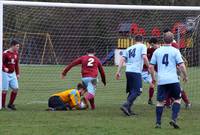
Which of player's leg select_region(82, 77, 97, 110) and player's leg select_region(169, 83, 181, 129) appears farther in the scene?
player's leg select_region(82, 77, 97, 110)

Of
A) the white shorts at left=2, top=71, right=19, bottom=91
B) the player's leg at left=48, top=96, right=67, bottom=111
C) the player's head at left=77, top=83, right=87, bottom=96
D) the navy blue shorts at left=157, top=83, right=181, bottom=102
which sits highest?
the navy blue shorts at left=157, top=83, right=181, bottom=102

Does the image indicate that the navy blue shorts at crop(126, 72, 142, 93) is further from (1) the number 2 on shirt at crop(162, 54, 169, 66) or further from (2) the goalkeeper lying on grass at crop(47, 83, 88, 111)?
(1) the number 2 on shirt at crop(162, 54, 169, 66)

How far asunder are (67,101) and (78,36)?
914 centimetres

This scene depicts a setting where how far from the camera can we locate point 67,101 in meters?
16.6

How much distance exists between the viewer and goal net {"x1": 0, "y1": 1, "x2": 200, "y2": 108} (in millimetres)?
21172

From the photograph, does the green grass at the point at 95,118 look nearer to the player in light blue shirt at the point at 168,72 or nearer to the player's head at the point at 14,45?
the player in light blue shirt at the point at 168,72

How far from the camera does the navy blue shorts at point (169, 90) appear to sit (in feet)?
41.6

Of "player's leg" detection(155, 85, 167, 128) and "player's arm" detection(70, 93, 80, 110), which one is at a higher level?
"player's leg" detection(155, 85, 167, 128)

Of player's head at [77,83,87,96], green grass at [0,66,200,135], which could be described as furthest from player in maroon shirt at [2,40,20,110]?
player's head at [77,83,87,96]

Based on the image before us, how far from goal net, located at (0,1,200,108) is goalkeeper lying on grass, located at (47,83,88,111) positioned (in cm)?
344

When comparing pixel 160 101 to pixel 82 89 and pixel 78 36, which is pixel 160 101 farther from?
pixel 78 36

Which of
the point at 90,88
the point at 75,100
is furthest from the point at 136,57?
the point at 75,100

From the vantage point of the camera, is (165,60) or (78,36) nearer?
(165,60)

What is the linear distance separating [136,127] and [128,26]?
1156cm
